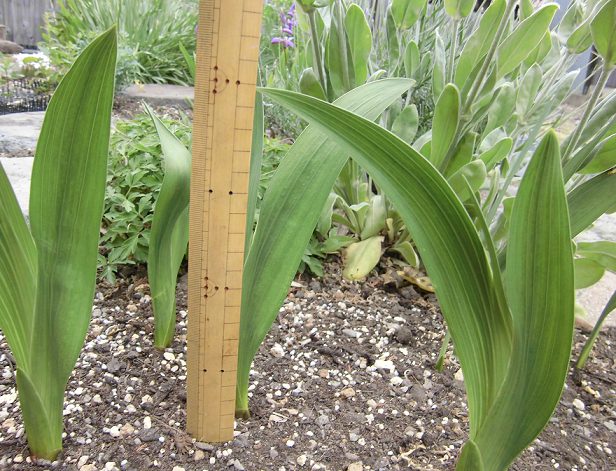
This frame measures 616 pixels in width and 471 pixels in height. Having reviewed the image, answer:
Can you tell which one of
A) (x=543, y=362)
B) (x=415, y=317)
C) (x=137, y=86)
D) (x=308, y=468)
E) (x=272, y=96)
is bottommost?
(x=308, y=468)

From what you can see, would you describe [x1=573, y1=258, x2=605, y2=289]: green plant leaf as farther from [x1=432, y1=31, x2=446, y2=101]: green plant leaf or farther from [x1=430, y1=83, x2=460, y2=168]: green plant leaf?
[x1=432, y1=31, x2=446, y2=101]: green plant leaf

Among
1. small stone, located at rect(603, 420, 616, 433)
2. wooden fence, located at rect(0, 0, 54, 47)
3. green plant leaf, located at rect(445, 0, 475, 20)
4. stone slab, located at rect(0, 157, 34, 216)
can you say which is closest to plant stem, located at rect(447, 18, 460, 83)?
green plant leaf, located at rect(445, 0, 475, 20)

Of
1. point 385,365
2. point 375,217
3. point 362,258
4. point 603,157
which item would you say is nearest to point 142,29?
point 375,217

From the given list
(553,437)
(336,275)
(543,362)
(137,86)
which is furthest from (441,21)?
(137,86)

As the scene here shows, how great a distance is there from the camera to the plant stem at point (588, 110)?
827 mm

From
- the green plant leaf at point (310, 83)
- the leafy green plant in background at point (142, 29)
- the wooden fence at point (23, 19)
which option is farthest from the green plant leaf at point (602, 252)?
the wooden fence at point (23, 19)

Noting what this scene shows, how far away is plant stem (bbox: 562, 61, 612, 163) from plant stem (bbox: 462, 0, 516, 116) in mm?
220

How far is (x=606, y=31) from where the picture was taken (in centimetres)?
75

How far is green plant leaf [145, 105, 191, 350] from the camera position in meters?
0.92

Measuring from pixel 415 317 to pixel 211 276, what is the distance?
821 millimetres

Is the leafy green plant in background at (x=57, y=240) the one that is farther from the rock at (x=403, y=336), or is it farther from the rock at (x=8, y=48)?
the rock at (x=8, y=48)

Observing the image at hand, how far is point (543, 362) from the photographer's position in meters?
0.67

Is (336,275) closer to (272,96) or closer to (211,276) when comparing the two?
(211,276)

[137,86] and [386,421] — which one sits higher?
[137,86]
